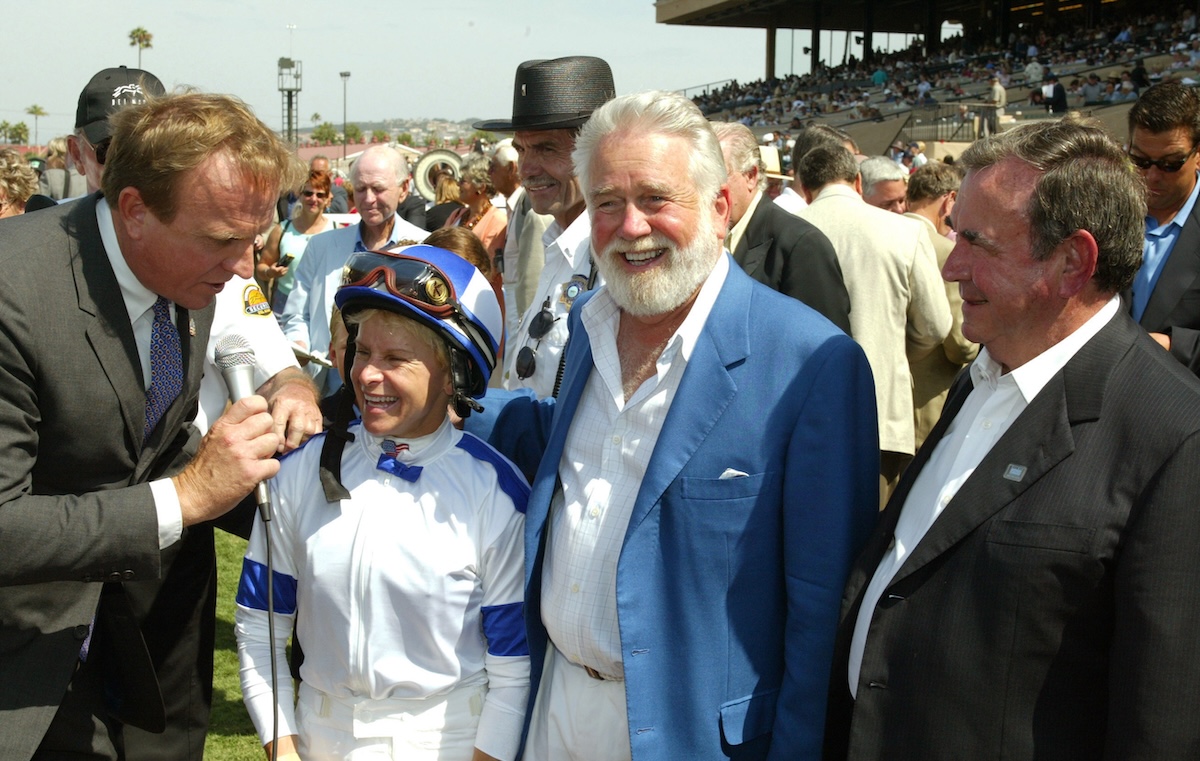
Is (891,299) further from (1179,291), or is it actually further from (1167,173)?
(1179,291)

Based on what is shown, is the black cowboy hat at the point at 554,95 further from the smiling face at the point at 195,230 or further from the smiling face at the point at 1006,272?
the smiling face at the point at 1006,272

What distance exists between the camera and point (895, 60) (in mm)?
54469

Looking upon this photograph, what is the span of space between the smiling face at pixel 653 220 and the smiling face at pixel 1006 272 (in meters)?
0.62

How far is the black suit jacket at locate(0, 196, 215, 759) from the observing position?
234 cm

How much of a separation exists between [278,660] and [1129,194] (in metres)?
2.29

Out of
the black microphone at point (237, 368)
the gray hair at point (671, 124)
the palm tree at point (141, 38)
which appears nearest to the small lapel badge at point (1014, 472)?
the gray hair at point (671, 124)

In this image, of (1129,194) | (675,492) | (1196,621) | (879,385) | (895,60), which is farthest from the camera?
(895,60)

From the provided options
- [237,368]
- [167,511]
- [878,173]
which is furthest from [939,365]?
[167,511]

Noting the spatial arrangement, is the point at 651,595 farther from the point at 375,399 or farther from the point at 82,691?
the point at 82,691

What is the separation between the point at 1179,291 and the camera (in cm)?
418

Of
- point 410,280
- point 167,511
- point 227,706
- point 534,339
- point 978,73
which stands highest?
point 978,73

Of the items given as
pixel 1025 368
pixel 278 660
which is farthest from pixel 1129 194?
pixel 278 660

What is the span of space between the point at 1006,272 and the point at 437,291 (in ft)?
4.54

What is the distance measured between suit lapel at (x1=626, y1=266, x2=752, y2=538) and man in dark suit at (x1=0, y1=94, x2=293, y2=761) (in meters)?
0.95
